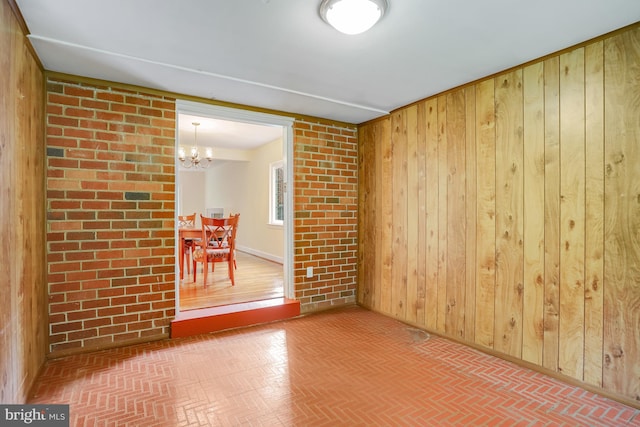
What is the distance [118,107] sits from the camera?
271 cm

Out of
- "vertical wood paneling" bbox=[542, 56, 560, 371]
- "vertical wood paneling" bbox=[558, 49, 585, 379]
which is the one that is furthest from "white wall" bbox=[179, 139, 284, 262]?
"vertical wood paneling" bbox=[558, 49, 585, 379]

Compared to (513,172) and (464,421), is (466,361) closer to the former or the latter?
(464,421)

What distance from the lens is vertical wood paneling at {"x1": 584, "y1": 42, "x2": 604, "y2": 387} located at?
2012 millimetres

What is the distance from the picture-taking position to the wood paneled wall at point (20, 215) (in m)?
1.59

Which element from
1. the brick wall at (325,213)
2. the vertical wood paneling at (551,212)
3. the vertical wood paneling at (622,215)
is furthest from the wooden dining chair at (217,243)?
the vertical wood paneling at (622,215)

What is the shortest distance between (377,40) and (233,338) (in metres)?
2.67

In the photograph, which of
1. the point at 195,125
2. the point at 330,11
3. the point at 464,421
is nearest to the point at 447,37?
the point at 330,11

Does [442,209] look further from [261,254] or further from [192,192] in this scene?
[192,192]

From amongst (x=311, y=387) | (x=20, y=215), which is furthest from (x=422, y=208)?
(x=20, y=215)

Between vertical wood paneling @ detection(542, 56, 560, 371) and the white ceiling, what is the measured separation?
24 cm

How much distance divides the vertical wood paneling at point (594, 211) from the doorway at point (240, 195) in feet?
8.41

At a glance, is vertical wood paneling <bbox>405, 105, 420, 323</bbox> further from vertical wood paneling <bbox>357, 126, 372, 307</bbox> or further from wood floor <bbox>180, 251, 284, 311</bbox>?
wood floor <bbox>180, 251, 284, 311</bbox>

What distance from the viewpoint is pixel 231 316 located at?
124 inches

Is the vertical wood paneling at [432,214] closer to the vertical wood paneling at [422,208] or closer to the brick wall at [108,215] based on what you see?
the vertical wood paneling at [422,208]
